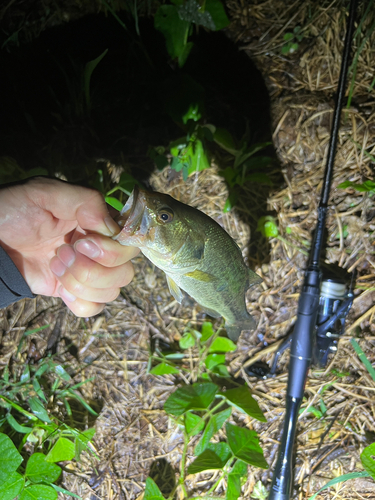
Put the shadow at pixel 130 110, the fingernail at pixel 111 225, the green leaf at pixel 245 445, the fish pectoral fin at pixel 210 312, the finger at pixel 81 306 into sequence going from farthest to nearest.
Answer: the shadow at pixel 130 110 < the fish pectoral fin at pixel 210 312 < the finger at pixel 81 306 < the green leaf at pixel 245 445 < the fingernail at pixel 111 225

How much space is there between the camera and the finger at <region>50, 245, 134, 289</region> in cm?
240

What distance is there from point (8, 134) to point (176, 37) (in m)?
2.28

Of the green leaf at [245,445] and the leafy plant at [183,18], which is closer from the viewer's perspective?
the green leaf at [245,445]

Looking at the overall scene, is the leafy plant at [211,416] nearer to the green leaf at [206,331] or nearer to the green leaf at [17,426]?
the green leaf at [206,331]

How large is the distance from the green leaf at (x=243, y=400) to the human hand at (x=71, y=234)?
153 centimetres

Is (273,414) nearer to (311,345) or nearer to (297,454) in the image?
(297,454)

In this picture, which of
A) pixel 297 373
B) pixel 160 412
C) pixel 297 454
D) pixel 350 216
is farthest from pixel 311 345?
pixel 160 412

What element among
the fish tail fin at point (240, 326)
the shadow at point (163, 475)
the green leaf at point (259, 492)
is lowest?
the green leaf at point (259, 492)

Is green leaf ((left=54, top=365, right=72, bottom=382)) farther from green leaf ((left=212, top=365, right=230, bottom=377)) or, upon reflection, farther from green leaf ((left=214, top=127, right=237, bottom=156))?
green leaf ((left=214, top=127, right=237, bottom=156))

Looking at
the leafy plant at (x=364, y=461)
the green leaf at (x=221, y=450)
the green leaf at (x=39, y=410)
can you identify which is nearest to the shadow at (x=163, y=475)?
the green leaf at (x=221, y=450)

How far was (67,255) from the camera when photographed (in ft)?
8.10

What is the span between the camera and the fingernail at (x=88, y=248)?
2.32 meters

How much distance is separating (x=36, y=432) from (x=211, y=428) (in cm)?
183

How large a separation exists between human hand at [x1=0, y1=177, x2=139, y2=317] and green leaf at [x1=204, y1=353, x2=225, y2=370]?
1320mm
